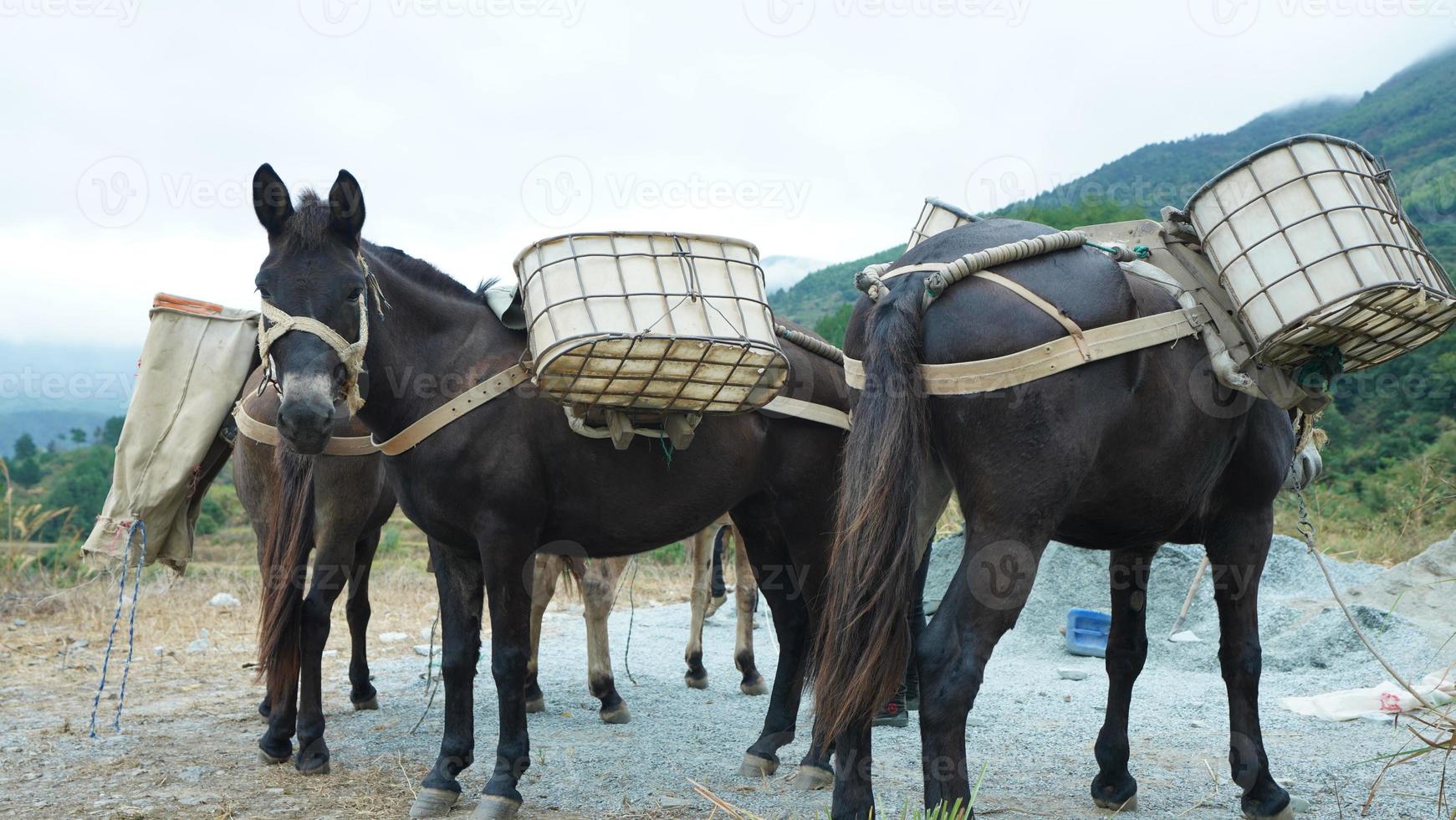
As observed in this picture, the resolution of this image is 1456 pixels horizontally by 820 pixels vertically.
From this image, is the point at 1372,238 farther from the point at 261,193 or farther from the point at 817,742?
the point at 261,193

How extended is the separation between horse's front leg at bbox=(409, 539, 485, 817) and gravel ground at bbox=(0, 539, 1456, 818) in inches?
6.8

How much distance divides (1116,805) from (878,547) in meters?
1.75

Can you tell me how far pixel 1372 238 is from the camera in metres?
2.98

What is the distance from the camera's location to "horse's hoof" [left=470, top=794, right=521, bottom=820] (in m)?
3.84

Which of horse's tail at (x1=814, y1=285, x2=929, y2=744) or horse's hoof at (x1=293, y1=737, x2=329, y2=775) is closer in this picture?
horse's tail at (x1=814, y1=285, x2=929, y2=744)

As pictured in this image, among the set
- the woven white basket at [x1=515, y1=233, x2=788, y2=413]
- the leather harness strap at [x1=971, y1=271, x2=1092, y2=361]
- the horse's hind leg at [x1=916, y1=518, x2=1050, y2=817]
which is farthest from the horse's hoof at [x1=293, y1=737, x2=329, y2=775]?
the leather harness strap at [x1=971, y1=271, x2=1092, y2=361]

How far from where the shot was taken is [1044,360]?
294 centimetres

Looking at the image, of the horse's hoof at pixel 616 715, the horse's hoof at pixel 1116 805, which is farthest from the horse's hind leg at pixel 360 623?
the horse's hoof at pixel 1116 805

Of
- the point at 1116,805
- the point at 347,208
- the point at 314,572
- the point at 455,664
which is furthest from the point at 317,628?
the point at 1116,805

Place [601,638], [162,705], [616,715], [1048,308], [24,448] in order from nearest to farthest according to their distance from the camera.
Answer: [1048,308] < [616,715] < [601,638] < [162,705] < [24,448]

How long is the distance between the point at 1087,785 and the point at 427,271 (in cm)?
353

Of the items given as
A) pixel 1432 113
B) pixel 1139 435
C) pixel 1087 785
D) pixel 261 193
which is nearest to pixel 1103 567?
pixel 1087 785

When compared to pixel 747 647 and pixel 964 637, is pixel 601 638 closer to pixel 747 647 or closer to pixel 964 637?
pixel 747 647

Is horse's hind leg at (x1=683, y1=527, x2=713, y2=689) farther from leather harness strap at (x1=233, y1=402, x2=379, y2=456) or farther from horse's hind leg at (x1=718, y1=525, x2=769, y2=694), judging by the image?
leather harness strap at (x1=233, y1=402, x2=379, y2=456)
